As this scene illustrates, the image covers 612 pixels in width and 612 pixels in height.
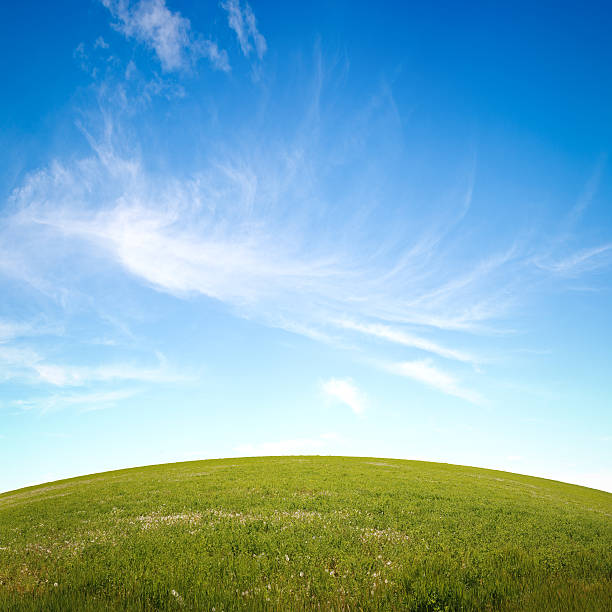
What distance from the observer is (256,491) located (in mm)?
20562

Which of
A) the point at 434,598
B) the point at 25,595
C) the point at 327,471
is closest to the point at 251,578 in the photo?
the point at 434,598

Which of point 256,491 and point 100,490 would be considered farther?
point 100,490

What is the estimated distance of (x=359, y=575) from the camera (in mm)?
9398

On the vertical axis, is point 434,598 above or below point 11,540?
above

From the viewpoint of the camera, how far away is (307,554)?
1079 centimetres

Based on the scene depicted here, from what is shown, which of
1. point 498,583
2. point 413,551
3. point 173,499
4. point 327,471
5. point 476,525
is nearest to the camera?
point 498,583

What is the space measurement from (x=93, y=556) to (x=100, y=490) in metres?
16.6

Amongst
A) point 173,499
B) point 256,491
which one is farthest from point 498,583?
point 173,499

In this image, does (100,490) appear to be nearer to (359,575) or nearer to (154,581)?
(154,581)

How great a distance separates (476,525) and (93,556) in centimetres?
1314

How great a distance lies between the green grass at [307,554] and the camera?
27.4ft

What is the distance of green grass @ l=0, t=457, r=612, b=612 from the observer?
27.4 feet

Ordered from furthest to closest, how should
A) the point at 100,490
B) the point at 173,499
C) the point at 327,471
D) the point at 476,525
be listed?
1. the point at 327,471
2. the point at 100,490
3. the point at 173,499
4. the point at 476,525

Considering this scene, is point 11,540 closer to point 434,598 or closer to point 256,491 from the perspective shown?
point 256,491
